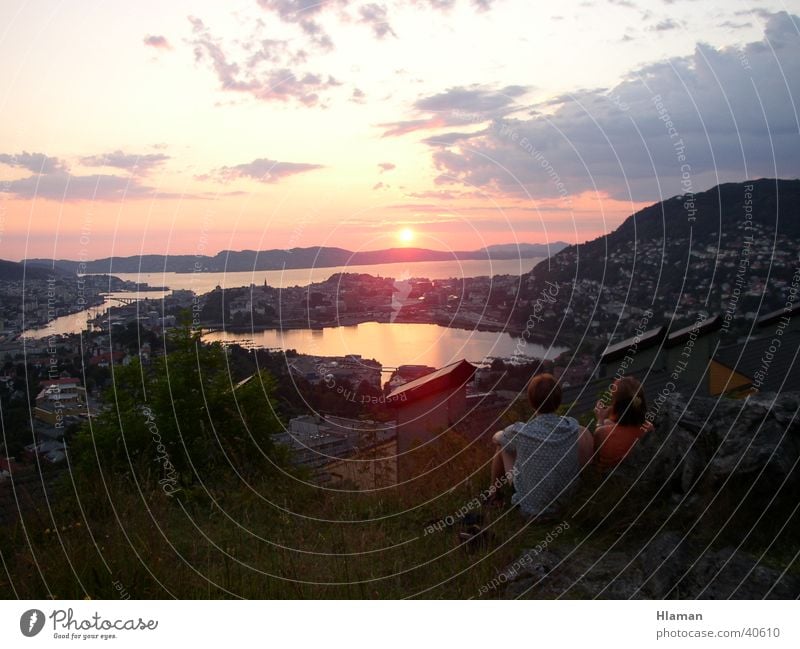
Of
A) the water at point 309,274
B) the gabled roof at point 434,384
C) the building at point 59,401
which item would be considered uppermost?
the water at point 309,274

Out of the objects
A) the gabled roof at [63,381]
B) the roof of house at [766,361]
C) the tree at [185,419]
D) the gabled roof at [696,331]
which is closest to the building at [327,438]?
the tree at [185,419]

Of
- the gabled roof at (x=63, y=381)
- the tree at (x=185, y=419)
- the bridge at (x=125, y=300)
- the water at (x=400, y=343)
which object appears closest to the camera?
the tree at (x=185, y=419)

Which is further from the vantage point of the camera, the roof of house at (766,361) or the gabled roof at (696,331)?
the gabled roof at (696,331)

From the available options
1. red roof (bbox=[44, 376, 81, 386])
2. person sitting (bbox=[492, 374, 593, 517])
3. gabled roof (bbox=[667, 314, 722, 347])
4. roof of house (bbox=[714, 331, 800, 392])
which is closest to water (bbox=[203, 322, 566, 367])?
gabled roof (bbox=[667, 314, 722, 347])

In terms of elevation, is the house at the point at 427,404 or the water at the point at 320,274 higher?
the water at the point at 320,274

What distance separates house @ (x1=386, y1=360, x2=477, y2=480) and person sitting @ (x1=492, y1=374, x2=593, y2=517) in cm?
213

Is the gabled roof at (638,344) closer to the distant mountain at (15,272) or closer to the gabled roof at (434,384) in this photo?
the gabled roof at (434,384)

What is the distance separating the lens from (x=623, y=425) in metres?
5.79

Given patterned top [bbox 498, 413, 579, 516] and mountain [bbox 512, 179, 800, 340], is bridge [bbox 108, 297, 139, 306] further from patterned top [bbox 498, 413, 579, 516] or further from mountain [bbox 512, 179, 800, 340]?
patterned top [bbox 498, 413, 579, 516]

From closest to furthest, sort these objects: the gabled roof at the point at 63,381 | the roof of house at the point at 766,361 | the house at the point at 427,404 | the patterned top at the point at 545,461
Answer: the patterned top at the point at 545,461 < the house at the point at 427,404 < the gabled roof at the point at 63,381 < the roof of house at the point at 766,361

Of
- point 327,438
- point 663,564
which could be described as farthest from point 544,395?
point 327,438

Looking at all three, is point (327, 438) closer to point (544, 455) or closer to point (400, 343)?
point (400, 343)

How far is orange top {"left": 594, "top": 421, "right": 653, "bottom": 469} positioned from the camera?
5.71 meters

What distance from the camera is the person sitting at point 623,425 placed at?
5.73 m
